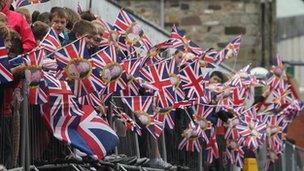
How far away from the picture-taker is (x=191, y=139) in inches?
500

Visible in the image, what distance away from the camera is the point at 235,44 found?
1515 centimetres

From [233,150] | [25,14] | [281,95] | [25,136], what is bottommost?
[233,150]

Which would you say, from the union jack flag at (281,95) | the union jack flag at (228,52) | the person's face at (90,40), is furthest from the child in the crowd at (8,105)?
the union jack flag at (281,95)

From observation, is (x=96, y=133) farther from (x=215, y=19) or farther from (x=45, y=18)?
(x=215, y=19)

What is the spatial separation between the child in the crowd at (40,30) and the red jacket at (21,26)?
0.29 metres

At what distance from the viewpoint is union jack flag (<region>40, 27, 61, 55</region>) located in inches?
351

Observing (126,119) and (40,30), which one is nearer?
(40,30)

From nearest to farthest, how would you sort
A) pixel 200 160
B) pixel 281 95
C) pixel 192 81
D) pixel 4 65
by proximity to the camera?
pixel 4 65, pixel 192 81, pixel 200 160, pixel 281 95

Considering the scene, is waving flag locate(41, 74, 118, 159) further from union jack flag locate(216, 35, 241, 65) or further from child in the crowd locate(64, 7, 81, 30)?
union jack flag locate(216, 35, 241, 65)

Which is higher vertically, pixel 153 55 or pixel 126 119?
pixel 153 55

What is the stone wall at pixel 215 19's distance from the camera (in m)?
31.2

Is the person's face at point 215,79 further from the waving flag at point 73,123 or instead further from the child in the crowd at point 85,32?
the waving flag at point 73,123

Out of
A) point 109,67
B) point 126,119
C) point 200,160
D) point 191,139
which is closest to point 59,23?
point 109,67

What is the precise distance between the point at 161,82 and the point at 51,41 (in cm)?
252
